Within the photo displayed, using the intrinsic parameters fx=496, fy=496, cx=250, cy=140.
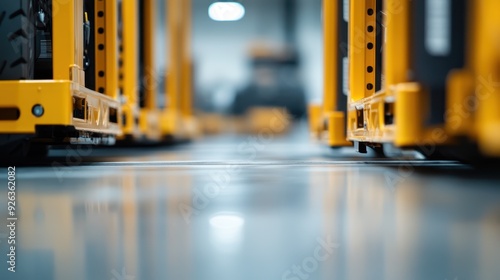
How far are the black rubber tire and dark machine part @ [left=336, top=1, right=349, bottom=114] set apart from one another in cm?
247

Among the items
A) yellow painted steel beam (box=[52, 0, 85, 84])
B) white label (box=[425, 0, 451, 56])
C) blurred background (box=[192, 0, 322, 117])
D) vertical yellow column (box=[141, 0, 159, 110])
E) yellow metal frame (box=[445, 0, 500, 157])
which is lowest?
yellow metal frame (box=[445, 0, 500, 157])

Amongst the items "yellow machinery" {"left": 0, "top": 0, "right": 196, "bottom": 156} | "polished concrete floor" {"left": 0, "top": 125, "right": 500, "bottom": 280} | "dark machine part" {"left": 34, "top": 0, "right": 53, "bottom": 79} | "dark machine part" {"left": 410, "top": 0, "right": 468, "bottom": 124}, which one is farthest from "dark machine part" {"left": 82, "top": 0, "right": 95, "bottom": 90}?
"dark machine part" {"left": 410, "top": 0, "right": 468, "bottom": 124}

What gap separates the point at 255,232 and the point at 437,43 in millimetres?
836

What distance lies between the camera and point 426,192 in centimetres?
191

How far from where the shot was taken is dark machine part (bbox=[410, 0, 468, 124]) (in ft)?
4.71

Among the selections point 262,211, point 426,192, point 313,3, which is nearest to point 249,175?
point 426,192

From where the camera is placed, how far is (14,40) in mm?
2695

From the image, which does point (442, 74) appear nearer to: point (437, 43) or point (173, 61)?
point (437, 43)

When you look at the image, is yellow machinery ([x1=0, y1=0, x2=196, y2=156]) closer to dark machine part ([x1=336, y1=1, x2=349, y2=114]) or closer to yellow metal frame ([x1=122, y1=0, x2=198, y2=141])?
yellow metal frame ([x1=122, y1=0, x2=198, y2=141])

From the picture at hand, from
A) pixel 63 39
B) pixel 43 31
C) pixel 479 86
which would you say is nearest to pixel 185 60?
pixel 43 31

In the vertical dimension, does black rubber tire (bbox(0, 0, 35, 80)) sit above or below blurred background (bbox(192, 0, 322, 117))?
below

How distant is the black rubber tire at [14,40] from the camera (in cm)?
269

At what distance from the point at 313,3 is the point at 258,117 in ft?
13.1

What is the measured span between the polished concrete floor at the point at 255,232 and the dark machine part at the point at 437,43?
35 centimetres
